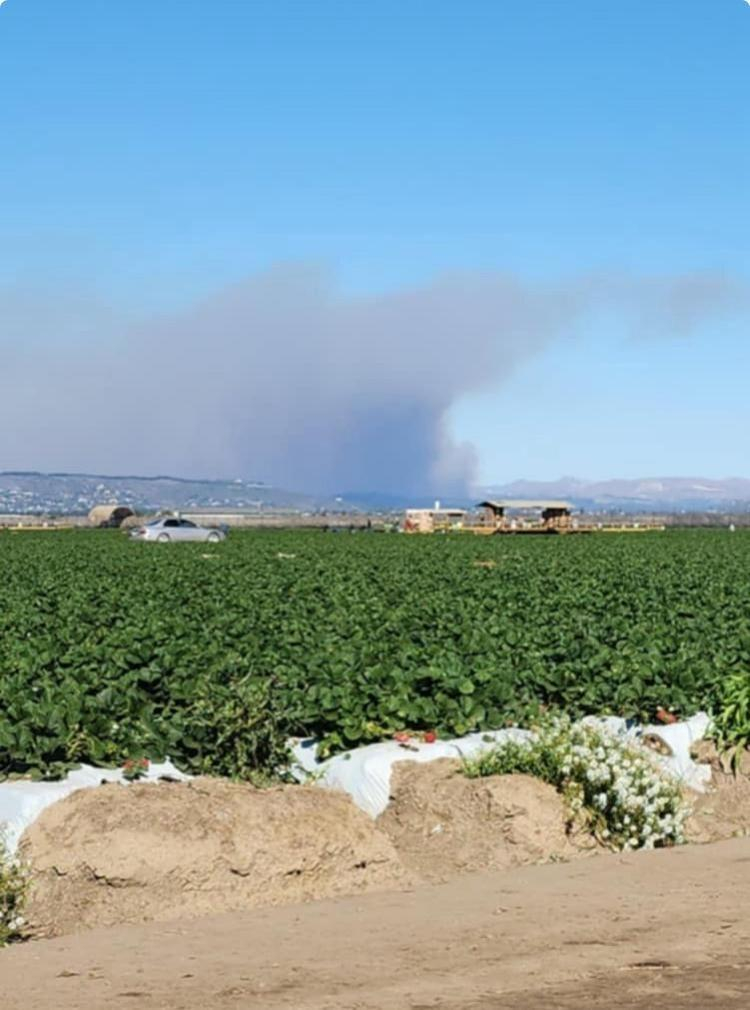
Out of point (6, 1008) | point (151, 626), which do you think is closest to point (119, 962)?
point (6, 1008)

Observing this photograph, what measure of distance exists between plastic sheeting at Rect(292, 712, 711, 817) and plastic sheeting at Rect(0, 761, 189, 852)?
1286 millimetres

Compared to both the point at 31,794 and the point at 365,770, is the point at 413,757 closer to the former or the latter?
the point at 365,770

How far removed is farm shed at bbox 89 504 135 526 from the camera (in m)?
117

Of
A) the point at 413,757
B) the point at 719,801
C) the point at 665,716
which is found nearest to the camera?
the point at 413,757

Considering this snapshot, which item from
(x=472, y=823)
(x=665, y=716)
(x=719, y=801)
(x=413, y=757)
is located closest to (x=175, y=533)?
(x=665, y=716)

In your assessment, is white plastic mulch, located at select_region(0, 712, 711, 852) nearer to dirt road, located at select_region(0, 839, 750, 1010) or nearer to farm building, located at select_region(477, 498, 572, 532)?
dirt road, located at select_region(0, 839, 750, 1010)

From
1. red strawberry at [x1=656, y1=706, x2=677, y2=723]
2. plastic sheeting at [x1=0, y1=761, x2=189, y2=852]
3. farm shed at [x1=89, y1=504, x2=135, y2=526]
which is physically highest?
red strawberry at [x1=656, y1=706, x2=677, y2=723]

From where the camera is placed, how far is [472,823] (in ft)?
35.9

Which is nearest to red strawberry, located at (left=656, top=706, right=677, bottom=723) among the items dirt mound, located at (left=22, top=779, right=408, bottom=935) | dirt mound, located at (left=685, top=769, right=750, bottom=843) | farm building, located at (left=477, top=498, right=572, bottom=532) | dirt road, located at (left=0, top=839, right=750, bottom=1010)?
dirt mound, located at (left=685, top=769, right=750, bottom=843)

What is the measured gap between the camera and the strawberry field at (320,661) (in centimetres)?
1157

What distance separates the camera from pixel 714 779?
13117 millimetres

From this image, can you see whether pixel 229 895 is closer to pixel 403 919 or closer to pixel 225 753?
pixel 403 919

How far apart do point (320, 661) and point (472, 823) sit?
150 inches

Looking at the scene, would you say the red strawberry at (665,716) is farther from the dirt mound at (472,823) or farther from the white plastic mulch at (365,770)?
the dirt mound at (472,823)
